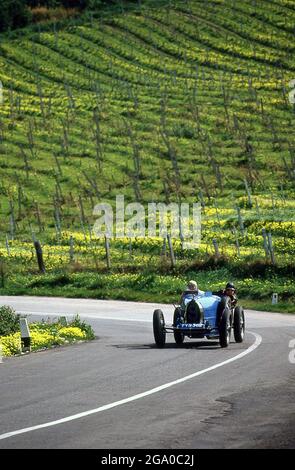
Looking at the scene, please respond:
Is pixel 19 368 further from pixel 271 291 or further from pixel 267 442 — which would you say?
pixel 271 291

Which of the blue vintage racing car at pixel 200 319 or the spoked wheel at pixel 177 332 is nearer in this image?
the blue vintage racing car at pixel 200 319

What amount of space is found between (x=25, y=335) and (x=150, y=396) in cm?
856

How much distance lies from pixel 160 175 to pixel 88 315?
3860 cm

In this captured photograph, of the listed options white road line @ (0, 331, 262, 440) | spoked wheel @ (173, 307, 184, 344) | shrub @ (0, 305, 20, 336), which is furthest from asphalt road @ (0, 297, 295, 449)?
shrub @ (0, 305, 20, 336)

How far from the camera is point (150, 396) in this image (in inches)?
661

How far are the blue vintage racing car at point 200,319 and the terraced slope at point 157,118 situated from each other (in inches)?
907

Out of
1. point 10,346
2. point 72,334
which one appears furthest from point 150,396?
point 72,334

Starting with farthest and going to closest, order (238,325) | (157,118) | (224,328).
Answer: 1. (157,118)
2. (238,325)
3. (224,328)

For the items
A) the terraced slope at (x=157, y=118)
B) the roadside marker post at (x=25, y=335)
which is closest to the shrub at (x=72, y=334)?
the roadside marker post at (x=25, y=335)

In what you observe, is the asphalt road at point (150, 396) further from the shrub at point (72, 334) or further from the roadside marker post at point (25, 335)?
the roadside marker post at point (25, 335)

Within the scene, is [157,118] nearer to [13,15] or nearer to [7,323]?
[13,15]

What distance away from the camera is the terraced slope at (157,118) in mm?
67688

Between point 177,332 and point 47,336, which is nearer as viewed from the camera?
point 177,332
